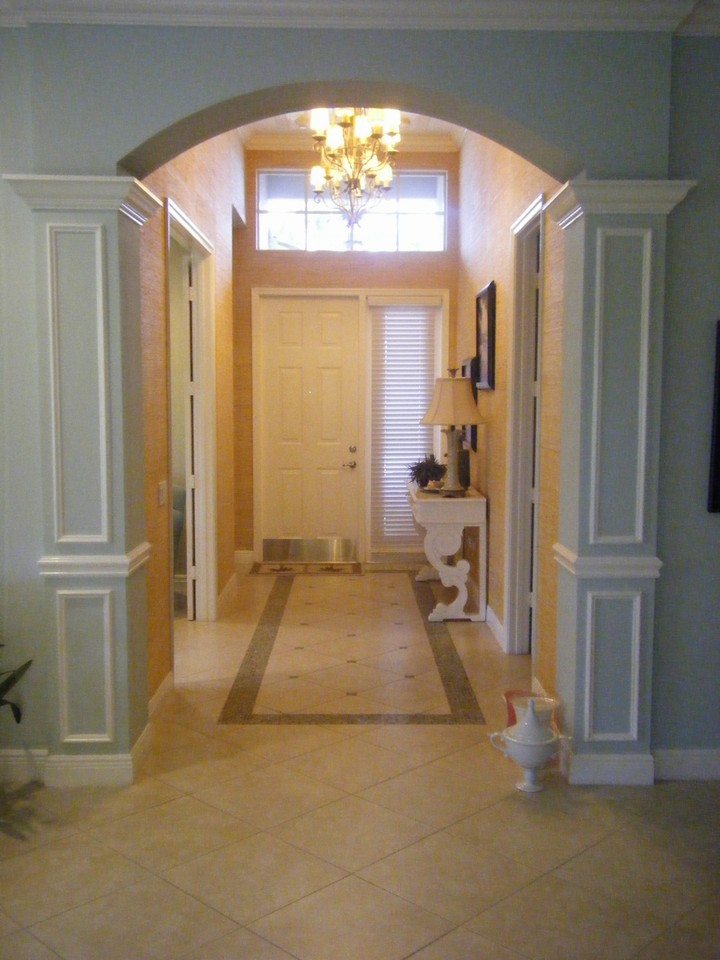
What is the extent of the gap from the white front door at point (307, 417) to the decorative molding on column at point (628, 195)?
4418mm

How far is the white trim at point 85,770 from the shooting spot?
3.38 metres

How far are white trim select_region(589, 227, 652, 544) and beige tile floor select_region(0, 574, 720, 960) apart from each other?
3.31ft

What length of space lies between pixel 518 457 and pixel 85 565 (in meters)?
2.58

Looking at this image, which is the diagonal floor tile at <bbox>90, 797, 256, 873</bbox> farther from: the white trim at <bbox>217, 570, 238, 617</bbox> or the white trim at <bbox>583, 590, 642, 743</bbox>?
the white trim at <bbox>217, 570, 238, 617</bbox>

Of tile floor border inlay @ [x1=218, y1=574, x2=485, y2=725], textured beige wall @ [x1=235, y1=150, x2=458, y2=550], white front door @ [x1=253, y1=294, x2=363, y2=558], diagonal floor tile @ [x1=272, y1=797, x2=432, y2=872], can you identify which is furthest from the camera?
white front door @ [x1=253, y1=294, x2=363, y2=558]

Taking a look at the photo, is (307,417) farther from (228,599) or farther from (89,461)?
(89,461)

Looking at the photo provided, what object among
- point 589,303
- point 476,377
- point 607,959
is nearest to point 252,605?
point 476,377

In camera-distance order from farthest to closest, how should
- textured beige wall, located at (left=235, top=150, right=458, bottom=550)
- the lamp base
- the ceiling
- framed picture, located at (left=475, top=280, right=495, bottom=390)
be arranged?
textured beige wall, located at (left=235, top=150, right=458, bottom=550)
the lamp base
framed picture, located at (left=475, top=280, right=495, bottom=390)
the ceiling

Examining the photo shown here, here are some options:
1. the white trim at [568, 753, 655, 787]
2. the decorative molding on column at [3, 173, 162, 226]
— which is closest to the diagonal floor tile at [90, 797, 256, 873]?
the white trim at [568, 753, 655, 787]

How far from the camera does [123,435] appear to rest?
3.30 metres

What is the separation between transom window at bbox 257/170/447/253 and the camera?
7484 mm

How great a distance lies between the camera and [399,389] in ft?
25.0

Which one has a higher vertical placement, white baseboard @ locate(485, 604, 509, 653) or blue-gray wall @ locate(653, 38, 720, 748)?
blue-gray wall @ locate(653, 38, 720, 748)

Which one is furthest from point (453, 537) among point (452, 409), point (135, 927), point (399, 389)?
point (135, 927)
